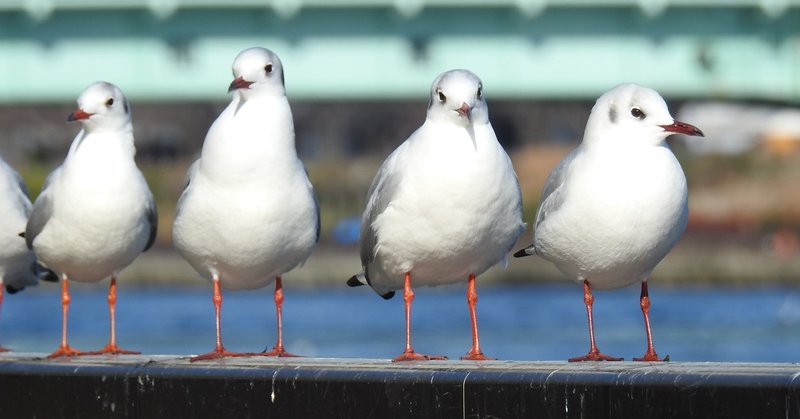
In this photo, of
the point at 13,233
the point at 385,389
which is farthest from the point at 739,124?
the point at 385,389

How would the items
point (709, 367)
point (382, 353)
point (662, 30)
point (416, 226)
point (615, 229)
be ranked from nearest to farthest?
point (709, 367), point (615, 229), point (416, 226), point (382, 353), point (662, 30)

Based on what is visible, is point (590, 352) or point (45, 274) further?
point (45, 274)

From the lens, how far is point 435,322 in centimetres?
2719

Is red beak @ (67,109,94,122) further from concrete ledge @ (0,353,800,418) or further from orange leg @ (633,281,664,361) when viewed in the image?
orange leg @ (633,281,664,361)

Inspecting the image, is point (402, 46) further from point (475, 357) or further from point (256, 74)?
point (475, 357)

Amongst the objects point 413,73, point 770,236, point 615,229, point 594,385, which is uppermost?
point 413,73

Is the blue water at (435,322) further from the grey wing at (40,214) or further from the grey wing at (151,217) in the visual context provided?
the grey wing at (40,214)

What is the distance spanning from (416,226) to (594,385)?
179 cm

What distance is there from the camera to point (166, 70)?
32094mm

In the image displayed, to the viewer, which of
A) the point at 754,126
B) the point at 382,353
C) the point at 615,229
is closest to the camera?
the point at 615,229

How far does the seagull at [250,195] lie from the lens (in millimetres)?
7953

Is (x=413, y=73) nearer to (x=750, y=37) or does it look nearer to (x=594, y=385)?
(x=750, y=37)

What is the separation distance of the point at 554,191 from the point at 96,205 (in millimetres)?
2500

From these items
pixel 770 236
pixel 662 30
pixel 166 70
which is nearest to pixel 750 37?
pixel 662 30
